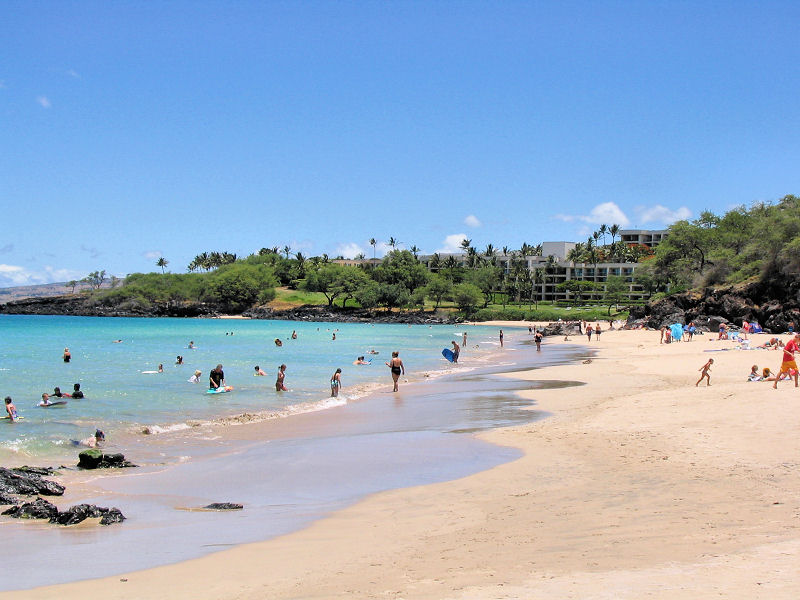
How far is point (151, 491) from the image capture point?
10.8 meters

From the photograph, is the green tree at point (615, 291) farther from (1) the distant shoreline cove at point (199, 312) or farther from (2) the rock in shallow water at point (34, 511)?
(2) the rock in shallow water at point (34, 511)

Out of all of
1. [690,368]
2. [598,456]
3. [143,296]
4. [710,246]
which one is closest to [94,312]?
[143,296]

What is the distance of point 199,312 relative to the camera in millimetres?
142125

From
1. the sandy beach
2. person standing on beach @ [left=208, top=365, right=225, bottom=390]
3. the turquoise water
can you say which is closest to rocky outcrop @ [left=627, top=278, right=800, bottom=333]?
the turquoise water

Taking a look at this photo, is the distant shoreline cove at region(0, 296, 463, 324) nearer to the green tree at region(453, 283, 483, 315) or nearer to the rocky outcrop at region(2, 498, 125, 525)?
the green tree at region(453, 283, 483, 315)

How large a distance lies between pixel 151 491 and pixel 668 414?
421 inches

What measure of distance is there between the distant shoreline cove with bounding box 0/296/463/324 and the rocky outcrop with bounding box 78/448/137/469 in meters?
105

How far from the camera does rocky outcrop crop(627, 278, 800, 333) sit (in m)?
50.8

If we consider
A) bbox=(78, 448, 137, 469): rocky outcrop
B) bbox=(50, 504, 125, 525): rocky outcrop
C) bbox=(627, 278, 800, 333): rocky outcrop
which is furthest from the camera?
bbox=(627, 278, 800, 333): rocky outcrop

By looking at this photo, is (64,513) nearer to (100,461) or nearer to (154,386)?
(100,461)

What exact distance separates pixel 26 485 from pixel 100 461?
238 cm

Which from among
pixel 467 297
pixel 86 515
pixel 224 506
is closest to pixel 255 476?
pixel 224 506

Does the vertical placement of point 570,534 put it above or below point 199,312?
below

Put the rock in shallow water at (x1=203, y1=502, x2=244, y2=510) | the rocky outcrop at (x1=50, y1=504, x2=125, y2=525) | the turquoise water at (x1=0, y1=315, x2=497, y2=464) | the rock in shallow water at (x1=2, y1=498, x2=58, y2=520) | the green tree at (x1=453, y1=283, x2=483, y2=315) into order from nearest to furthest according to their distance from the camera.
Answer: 1. the rocky outcrop at (x1=50, y1=504, x2=125, y2=525)
2. the rock in shallow water at (x1=2, y1=498, x2=58, y2=520)
3. the rock in shallow water at (x1=203, y1=502, x2=244, y2=510)
4. the turquoise water at (x1=0, y1=315, x2=497, y2=464)
5. the green tree at (x1=453, y1=283, x2=483, y2=315)
